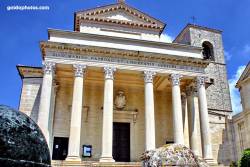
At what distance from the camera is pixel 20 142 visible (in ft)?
7.18

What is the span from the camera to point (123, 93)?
81.2 ft

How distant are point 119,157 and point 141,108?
4.57 metres

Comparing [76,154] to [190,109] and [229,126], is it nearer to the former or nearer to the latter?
[190,109]

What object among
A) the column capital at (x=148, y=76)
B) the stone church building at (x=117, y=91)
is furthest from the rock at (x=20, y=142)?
the column capital at (x=148, y=76)

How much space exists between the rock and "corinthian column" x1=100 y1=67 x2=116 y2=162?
16.7 metres

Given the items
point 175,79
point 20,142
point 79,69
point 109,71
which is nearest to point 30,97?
point 79,69

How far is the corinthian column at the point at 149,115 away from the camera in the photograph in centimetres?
1983

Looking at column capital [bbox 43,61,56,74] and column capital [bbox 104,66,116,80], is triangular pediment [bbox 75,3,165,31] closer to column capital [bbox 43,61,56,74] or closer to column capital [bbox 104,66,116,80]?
column capital [bbox 104,66,116,80]

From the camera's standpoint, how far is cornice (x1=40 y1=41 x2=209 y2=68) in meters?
20.5

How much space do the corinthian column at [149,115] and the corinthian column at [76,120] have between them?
462 centimetres

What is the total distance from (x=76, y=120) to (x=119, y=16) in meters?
11.0

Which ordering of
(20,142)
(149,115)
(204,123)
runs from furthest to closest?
(204,123)
(149,115)
(20,142)

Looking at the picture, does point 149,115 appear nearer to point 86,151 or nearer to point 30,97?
point 86,151

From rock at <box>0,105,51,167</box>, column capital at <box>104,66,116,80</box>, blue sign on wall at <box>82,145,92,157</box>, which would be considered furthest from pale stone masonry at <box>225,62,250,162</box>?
rock at <box>0,105,51,167</box>
